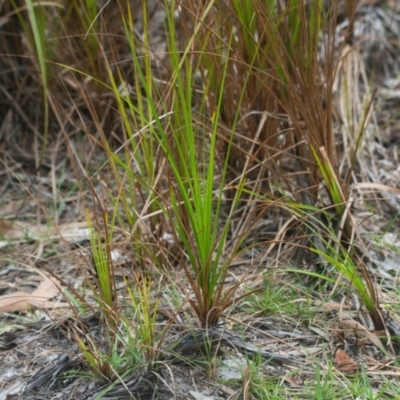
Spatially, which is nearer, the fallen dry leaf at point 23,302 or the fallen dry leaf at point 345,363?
the fallen dry leaf at point 345,363

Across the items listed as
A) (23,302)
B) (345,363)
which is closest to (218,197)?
(345,363)

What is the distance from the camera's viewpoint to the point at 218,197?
7.08ft

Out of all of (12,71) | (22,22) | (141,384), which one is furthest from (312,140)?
(12,71)

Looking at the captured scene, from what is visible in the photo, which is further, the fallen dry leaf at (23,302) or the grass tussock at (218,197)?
the fallen dry leaf at (23,302)

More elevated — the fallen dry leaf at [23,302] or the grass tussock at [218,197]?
the grass tussock at [218,197]

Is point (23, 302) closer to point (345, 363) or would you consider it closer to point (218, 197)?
point (218, 197)

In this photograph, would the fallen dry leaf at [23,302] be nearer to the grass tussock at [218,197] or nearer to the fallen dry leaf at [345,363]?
the grass tussock at [218,197]

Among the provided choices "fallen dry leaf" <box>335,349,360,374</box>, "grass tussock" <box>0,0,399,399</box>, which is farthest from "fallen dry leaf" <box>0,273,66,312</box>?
"fallen dry leaf" <box>335,349,360,374</box>

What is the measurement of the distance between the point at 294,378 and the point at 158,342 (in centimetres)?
36

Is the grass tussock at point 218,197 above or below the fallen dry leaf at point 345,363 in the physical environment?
above

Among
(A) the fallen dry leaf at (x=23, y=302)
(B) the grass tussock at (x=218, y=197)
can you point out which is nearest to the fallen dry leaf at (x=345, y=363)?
(B) the grass tussock at (x=218, y=197)

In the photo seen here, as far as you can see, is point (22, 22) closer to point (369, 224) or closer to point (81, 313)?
point (81, 313)

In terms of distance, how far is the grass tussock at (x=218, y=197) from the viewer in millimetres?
1912

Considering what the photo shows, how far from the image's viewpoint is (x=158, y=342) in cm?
194
